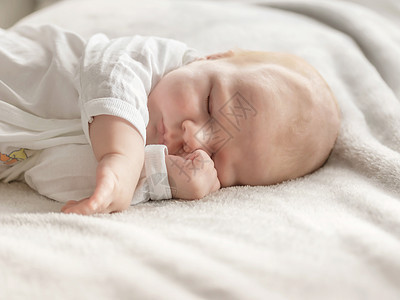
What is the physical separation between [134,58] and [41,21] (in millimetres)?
558

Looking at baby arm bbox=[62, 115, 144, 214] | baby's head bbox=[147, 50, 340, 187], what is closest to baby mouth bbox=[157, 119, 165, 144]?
baby's head bbox=[147, 50, 340, 187]

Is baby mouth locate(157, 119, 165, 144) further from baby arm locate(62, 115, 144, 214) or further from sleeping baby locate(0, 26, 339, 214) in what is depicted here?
baby arm locate(62, 115, 144, 214)

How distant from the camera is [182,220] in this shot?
0.82 metres

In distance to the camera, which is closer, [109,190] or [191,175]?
[109,190]

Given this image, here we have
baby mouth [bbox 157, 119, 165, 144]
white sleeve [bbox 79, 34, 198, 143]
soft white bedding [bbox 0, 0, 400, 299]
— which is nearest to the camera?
soft white bedding [bbox 0, 0, 400, 299]

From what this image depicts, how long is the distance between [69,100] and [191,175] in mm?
314

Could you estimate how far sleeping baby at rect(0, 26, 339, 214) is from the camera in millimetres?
959

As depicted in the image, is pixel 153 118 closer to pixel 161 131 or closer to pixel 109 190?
pixel 161 131

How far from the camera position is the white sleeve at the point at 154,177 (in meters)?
0.96

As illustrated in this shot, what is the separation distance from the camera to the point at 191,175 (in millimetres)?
960

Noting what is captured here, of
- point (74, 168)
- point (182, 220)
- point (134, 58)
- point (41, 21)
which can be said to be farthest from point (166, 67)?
point (41, 21)

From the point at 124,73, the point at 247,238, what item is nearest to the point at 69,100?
the point at 124,73

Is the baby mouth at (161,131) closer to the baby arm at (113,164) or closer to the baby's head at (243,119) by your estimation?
the baby's head at (243,119)

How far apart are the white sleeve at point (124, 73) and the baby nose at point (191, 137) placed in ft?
0.26
